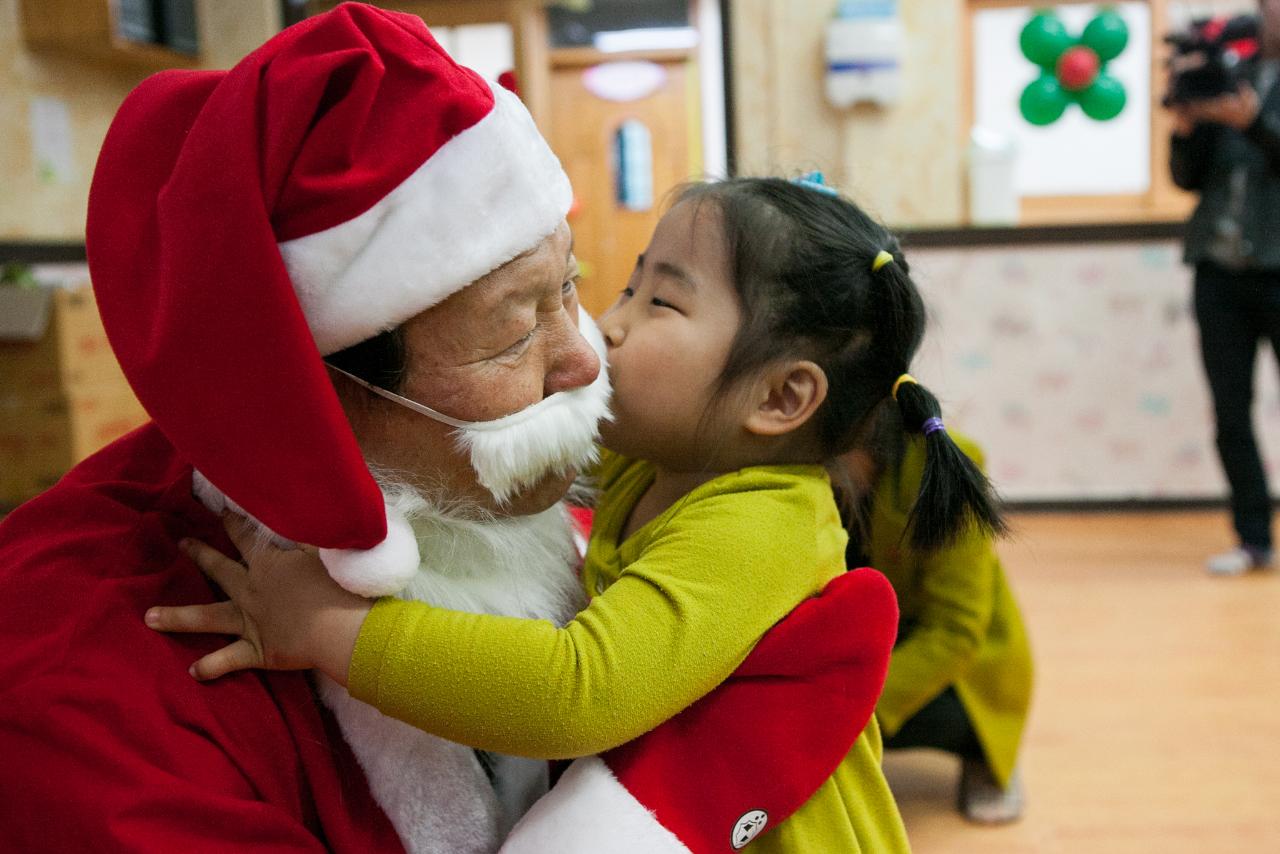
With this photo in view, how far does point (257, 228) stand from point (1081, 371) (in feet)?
14.1

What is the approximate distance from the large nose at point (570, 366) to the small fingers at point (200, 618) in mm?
268

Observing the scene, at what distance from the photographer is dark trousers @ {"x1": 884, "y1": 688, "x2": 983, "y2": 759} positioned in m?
2.02

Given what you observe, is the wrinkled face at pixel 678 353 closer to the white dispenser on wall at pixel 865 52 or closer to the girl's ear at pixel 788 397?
the girl's ear at pixel 788 397

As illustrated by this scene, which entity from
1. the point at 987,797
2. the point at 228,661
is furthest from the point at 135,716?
the point at 987,797

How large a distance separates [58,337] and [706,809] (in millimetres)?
3480

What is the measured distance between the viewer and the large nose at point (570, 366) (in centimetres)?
84

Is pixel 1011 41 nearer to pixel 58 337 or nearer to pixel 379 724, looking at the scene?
pixel 58 337

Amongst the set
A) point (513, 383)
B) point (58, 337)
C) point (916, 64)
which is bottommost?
point (58, 337)

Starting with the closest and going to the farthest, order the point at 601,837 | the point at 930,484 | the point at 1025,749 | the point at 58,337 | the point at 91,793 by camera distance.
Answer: the point at 91,793, the point at 601,837, the point at 930,484, the point at 1025,749, the point at 58,337

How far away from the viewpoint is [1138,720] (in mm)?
2465

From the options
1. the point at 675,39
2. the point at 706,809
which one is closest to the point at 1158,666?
the point at 706,809

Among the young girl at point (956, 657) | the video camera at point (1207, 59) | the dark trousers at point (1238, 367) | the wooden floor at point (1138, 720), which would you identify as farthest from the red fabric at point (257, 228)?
the dark trousers at point (1238, 367)

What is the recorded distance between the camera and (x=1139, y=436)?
444 centimetres

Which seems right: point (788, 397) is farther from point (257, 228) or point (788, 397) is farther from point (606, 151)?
point (606, 151)
